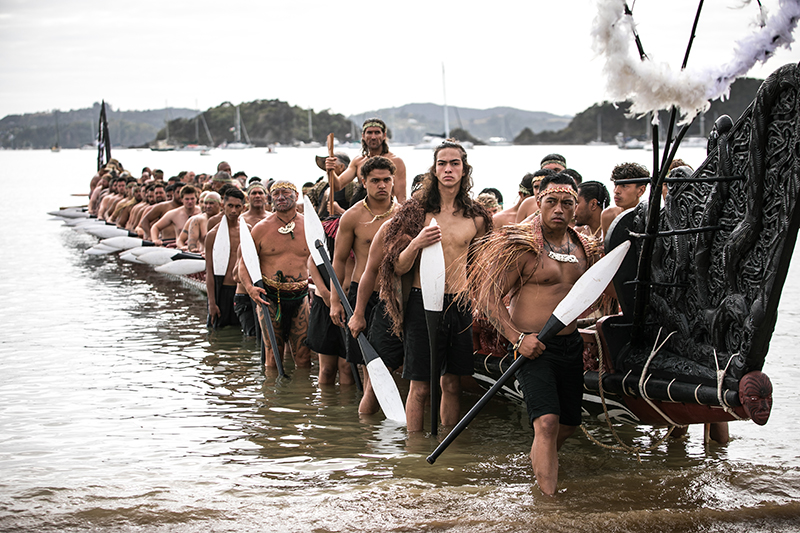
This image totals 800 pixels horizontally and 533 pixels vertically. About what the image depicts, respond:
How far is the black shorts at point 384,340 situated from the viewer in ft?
20.2

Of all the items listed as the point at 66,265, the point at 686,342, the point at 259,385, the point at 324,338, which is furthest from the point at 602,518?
the point at 66,265

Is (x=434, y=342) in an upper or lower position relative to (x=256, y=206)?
lower

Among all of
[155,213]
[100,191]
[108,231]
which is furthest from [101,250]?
[100,191]

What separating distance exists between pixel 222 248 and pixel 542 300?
5.32 metres

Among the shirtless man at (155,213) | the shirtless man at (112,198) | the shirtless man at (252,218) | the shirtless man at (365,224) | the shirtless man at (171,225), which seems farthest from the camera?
the shirtless man at (112,198)

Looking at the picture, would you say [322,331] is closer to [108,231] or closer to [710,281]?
[710,281]

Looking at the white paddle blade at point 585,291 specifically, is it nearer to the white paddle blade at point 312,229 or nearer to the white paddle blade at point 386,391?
the white paddle blade at point 386,391

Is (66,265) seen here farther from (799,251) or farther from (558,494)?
(799,251)

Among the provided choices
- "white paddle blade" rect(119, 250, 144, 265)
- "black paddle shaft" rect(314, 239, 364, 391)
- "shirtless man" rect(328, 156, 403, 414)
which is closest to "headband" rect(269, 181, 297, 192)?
"black paddle shaft" rect(314, 239, 364, 391)

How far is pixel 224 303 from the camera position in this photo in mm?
10070

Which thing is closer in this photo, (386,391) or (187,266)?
(386,391)

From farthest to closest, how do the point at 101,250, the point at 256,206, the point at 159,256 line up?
the point at 101,250, the point at 159,256, the point at 256,206

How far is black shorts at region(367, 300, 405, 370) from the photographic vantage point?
6160 millimetres

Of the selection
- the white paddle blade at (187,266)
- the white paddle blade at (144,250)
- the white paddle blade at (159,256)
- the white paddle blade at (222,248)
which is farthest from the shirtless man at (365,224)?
the white paddle blade at (144,250)
